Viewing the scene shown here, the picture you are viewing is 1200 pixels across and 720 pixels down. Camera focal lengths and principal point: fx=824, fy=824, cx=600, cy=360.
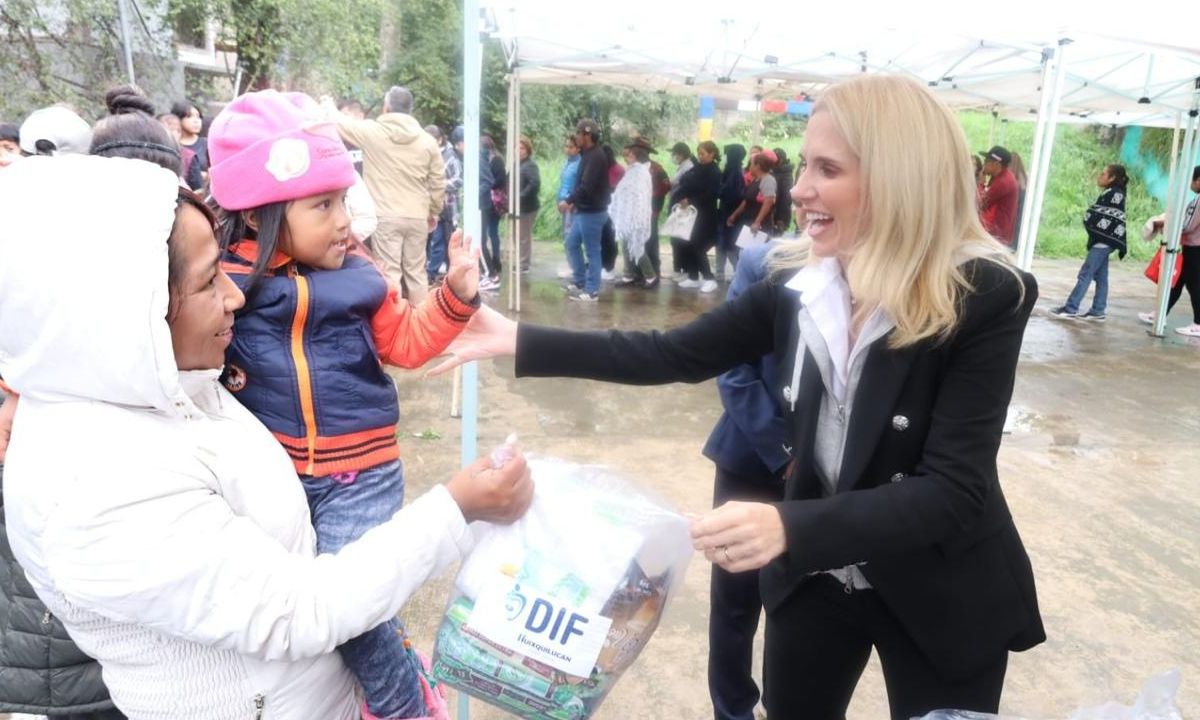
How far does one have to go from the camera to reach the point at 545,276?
10562mm

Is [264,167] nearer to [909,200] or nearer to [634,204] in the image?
[909,200]

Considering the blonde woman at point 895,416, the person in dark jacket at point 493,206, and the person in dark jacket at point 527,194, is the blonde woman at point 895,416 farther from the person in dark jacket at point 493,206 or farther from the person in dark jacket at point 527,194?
the person in dark jacket at point 527,194

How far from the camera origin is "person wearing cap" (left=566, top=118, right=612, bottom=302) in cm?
901

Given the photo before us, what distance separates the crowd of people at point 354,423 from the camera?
0.93 meters

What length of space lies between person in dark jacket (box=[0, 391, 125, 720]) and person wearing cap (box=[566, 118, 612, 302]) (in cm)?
779

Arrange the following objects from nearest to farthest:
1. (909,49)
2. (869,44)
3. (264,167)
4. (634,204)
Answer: (264,167)
(869,44)
(909,49)
(634,204)

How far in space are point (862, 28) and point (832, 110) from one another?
5.64 m

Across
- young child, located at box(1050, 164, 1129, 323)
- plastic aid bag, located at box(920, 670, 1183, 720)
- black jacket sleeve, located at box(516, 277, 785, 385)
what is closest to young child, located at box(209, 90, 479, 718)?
black jacket sleeve, located at box(516, 277, 785, 385)

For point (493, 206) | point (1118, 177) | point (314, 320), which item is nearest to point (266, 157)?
point (314, 320)

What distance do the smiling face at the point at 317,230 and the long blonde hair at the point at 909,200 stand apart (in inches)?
37.1

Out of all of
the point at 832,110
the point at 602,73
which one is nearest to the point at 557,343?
the point at 832,110

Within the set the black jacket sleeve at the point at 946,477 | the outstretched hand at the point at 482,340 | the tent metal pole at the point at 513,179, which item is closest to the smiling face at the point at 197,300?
the outstretched hand at the point at 482,340

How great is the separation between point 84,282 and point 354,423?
2.46ft

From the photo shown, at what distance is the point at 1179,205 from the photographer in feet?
25.8
